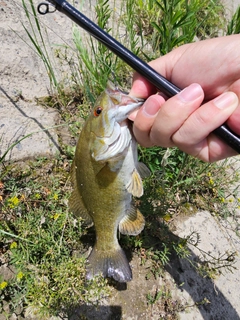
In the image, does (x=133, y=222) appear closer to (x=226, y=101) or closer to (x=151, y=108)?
(x=151, y=108)

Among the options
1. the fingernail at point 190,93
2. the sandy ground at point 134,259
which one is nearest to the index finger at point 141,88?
the fingernail at point 190,93

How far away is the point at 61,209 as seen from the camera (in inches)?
92.0

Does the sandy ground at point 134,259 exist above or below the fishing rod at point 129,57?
below

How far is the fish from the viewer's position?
149 cm

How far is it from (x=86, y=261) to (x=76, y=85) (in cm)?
182

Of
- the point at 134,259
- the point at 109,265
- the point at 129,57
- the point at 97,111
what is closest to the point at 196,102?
the point at 129,57

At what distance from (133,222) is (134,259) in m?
0.55

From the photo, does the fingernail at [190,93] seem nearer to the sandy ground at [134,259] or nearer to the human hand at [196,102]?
the human hand at [196,102]

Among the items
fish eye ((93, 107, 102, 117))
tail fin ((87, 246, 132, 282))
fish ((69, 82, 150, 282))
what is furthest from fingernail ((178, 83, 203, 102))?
tail fin ((87, 246, 132, 282))

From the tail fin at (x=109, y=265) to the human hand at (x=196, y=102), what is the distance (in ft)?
2.81

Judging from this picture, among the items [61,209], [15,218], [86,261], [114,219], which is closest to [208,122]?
[114,219]

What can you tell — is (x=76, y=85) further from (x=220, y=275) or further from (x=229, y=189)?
(x=220, y=275)

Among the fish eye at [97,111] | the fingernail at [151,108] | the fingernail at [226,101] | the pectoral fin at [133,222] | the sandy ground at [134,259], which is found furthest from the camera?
the sandy ground at [134,259]

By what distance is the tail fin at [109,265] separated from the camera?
2.01 meters
